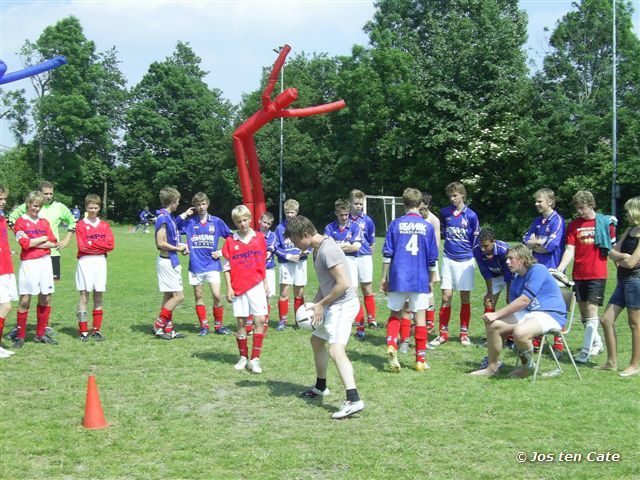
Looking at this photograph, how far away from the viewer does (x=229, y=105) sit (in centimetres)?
6781

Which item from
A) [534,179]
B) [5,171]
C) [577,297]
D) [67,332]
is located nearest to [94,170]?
[5,171]

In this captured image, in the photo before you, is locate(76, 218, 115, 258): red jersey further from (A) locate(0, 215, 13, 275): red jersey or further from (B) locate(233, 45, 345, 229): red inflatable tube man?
(B) locate(233, 45, 345, 229): red inflatable tube man

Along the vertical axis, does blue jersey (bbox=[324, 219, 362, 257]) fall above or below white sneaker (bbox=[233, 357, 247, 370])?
above

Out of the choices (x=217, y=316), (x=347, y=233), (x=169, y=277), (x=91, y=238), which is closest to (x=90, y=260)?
(x=91, y=238)

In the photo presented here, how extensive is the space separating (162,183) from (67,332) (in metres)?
52.7

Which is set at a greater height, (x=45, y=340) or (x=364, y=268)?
(x=364, y=268)

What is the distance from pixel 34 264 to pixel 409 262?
5.09 meters

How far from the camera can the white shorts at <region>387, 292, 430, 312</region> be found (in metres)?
8.01

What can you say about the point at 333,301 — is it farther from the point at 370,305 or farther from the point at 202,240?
the point at 370,305

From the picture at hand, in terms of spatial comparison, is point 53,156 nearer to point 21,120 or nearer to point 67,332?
point 21,120

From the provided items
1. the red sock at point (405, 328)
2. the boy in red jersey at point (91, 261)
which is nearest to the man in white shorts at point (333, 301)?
the red sock at point (405, 328)

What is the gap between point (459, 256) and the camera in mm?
9422

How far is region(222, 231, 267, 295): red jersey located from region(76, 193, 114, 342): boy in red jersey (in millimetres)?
2465

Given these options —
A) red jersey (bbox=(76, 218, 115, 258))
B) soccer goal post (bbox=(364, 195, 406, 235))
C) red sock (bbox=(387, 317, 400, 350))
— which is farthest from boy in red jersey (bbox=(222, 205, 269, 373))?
soccer goal post (bbox=(364, 195, 406, 235))
